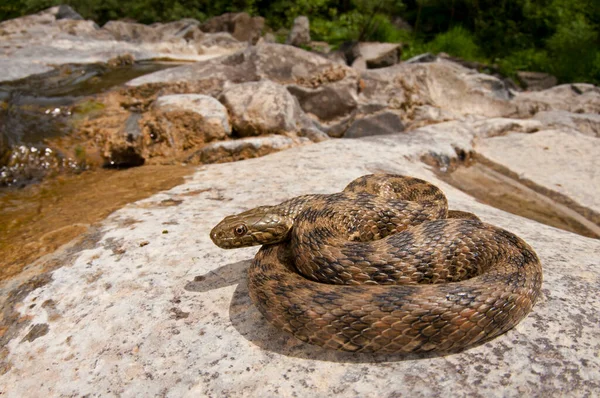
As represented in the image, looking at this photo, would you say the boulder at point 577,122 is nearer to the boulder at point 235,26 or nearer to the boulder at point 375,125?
the boulder at point 375,125

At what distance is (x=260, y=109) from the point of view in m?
8.16

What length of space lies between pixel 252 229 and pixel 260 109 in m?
5.02

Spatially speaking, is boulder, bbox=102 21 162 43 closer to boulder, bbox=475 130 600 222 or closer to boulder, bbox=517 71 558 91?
boulder, bbox=517 71 558 91

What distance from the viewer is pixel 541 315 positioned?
297 cm

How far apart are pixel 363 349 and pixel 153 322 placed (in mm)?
1371

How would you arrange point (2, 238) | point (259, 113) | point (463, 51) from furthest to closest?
point (463, 51) < point (259, 113) < point (2, 238)

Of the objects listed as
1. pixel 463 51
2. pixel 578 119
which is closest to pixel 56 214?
pixel 578 119

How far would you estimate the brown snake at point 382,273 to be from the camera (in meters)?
2.65

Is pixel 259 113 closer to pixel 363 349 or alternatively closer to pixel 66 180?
pixel 66 180

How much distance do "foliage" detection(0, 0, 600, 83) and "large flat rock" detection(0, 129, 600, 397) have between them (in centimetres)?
1538

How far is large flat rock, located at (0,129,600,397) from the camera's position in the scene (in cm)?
251

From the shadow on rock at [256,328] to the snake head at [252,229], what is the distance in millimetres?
276

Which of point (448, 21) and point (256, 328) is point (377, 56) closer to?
point (448, 21)

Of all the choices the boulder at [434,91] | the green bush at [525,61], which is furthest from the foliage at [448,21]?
the boulder at [434,91]
